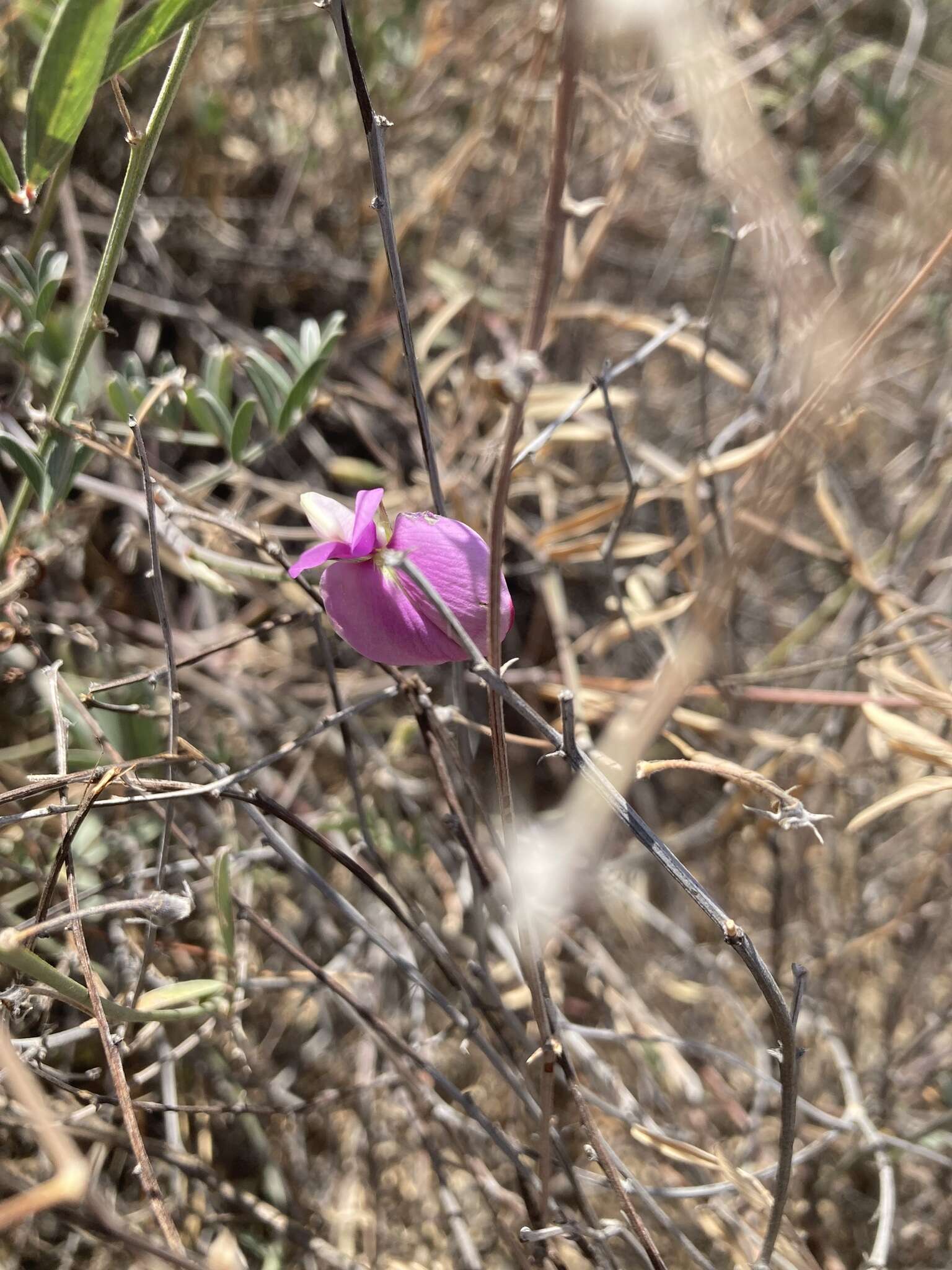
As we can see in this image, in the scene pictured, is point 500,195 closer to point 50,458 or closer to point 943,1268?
point 50,458

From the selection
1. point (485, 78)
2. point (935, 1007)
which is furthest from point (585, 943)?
point (485, 78)

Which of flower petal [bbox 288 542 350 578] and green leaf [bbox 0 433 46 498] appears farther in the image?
green leaf [bbox 0 433 46 498]

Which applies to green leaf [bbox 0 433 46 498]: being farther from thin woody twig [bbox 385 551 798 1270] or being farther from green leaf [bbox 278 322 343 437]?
thin woody twig [bbox 385 551 798 1270]

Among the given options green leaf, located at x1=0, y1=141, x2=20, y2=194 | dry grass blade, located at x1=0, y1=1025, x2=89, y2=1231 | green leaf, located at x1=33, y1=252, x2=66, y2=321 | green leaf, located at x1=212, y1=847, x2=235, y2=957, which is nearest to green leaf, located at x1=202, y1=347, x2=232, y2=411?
green leaf, located at x1=33, y1=252, x2=66, y2=321

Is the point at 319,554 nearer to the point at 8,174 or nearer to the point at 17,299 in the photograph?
the point at 8,174

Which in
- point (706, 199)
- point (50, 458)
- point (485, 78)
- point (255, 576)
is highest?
point (485, 78)

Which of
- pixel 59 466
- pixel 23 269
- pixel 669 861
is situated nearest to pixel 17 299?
pixel 23 269
